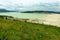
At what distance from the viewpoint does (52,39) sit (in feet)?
57.4

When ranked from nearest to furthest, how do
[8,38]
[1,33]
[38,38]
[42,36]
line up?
[8,38] < [1,33] < [38,38] < [42,36]

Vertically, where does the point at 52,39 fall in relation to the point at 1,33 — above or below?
below

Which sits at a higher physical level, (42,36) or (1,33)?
(1,33)

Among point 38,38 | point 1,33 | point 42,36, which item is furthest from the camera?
point 42,36

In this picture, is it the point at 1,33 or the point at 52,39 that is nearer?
the point at 1,33


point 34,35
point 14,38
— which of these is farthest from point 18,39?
point 34,35

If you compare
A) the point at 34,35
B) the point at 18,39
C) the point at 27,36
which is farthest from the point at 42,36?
the point at 18,39

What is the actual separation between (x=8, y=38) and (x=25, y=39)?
4.80 feet

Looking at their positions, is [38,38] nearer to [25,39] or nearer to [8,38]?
[25,39]

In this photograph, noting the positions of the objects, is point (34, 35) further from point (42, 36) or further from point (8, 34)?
point (8, 34)

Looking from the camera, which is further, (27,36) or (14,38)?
(27,36)

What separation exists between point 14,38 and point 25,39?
3.14ft

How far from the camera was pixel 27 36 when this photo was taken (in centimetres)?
1642

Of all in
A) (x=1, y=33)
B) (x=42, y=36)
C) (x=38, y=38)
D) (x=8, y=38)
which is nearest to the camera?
(x=8, y=38)
